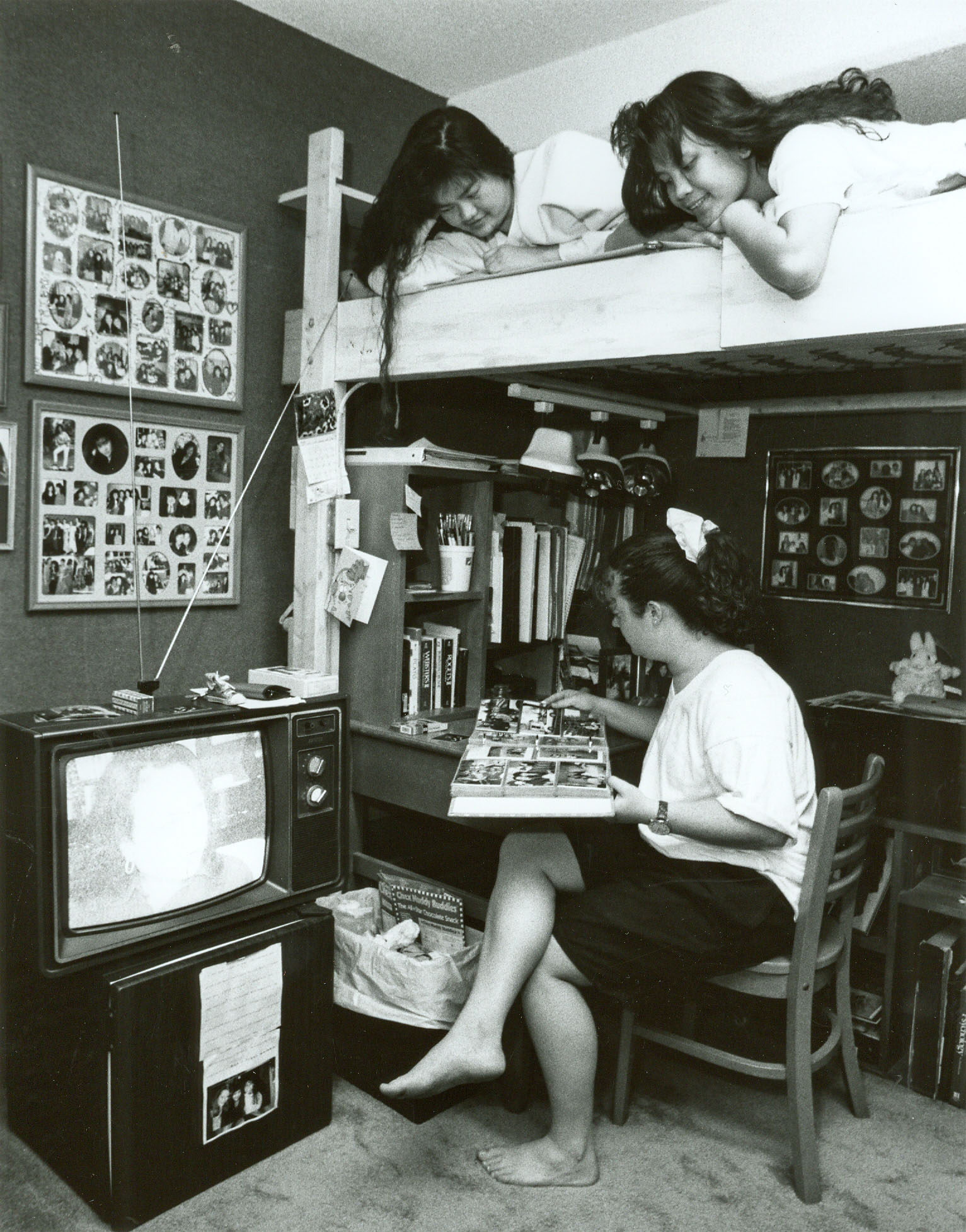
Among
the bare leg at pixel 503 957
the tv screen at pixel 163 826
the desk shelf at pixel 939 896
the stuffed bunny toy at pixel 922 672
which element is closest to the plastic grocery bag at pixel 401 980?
the bare leg at pixel 503 957

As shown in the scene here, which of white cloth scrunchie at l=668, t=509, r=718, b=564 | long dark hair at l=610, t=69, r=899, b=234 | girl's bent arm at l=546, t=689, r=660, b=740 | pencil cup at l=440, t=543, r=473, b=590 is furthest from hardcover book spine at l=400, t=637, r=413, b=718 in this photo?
long dark hair at l=610, t=69, r=899, b=234

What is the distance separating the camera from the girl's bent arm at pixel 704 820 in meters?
1.93

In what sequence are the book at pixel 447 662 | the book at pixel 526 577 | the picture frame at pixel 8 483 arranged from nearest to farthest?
1. the picture frame at pixel 8 483
2. the book at pixel 447 662
3. the book at pixel 526 577

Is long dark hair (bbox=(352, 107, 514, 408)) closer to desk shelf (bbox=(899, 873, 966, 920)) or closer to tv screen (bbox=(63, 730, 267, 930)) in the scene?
tv screen (bbox=(63, 730, 267, 930))

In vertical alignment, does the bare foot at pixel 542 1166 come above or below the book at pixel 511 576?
below

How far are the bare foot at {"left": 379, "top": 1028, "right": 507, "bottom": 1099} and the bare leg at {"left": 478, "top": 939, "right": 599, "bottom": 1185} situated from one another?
0.12m

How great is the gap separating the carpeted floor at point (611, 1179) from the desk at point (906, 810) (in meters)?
0.25

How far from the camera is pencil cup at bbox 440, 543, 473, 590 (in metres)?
2.65

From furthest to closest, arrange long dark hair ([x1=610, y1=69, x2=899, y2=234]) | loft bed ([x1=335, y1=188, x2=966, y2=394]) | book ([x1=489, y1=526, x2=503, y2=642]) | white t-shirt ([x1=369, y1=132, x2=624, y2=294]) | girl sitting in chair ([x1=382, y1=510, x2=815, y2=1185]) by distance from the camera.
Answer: book ([x1=489, y1=526, x2=503, y2=642]) < white t-shirt ([x1=369, y1=132, x2=624, y2=294]) < girl sitting in chair ([x1=382, y1=510, x2=815, y2=1185]) < long dark hair ([x1=610, y1=69, x2=899, y2=234]) < loft bed ([x1=335, y1=188, x2=966, y2=394])

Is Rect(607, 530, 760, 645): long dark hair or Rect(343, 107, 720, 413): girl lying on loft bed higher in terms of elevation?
Rect(343, 107, 720, 413): girl lying on loft bed

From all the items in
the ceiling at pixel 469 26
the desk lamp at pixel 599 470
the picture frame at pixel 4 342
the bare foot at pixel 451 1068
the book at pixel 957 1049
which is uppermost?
the ceiling at pixel 469 26

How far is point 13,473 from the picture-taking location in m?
2.31

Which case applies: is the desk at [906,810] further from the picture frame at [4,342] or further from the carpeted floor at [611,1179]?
the picture frame at [4,342]

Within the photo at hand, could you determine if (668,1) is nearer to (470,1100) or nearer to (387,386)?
(387,386)
